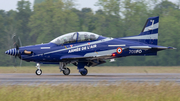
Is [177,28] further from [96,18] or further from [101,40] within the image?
[101,40]

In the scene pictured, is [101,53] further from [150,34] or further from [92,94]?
[92,94]

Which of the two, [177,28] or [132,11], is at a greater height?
[132,11]

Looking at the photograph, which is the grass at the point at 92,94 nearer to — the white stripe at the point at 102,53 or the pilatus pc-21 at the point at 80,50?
the pilatus pc-21 at the point at 80,50

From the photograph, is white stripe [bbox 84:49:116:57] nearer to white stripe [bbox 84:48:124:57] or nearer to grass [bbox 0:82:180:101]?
white stripe [bbox 84:48:124:57]

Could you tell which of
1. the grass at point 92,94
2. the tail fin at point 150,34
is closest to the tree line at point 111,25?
the tail fin at point 150,34

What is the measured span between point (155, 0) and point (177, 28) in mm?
11055

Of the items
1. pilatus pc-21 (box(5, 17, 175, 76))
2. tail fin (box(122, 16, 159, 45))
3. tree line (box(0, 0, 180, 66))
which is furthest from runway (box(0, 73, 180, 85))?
Answer: tree line (box(0, 0, 180, 66))

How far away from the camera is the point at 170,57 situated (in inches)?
1959

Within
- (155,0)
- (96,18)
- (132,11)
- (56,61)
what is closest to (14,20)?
(96,18)

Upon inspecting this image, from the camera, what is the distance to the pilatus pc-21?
17453mm

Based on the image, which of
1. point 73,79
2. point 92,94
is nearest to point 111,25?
point 73,79

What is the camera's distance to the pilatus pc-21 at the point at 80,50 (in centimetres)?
1745

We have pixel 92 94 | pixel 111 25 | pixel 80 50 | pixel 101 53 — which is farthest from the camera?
pixel 111 25

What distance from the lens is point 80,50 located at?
1783 centimetres
